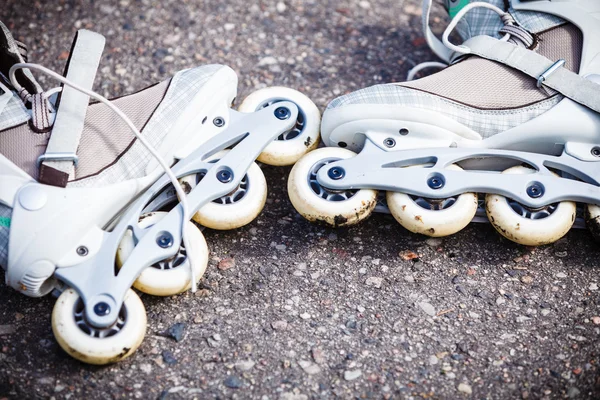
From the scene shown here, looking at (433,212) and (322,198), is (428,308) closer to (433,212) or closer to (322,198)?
(433,212)

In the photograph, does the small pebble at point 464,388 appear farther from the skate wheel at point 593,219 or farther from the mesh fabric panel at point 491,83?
the mesh fabric panel at point 491,83

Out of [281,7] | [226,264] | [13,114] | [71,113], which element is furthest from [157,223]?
[281,7]

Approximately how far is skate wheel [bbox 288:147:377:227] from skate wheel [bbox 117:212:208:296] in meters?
0.27

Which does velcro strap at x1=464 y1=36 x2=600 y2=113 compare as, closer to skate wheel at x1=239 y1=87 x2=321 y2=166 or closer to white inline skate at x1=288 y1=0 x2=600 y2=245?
white inline skate at x1=288 y1=0 x2=600 y2=245

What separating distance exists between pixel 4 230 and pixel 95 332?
30 cm

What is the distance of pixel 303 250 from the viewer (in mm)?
1733

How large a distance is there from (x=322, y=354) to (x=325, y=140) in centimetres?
57

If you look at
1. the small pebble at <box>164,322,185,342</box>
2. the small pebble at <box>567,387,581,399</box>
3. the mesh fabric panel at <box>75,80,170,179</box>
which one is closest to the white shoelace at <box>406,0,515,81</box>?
the mesh fabric panel at <box>75,80,170,179</box>

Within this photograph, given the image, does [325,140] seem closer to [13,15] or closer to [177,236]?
[177,236]

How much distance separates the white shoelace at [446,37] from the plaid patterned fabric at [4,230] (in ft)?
3.87

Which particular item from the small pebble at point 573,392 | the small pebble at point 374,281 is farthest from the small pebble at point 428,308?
the small pebble at point 573,392

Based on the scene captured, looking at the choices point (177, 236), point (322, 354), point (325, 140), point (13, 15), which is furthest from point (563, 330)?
point (13, 15)

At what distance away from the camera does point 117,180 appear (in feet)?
5.20

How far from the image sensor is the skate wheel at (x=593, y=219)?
5.40 feet
